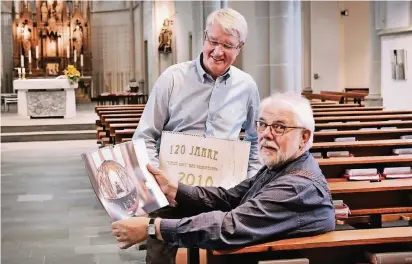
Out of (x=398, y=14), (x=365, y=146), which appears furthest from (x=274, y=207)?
(x=398, y=14)

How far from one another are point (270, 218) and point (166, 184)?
58 cm

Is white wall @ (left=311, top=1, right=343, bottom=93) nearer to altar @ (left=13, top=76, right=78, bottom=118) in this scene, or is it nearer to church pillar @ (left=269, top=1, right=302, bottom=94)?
church pillar @ (left=269, top=1, right=302, bottom=94)

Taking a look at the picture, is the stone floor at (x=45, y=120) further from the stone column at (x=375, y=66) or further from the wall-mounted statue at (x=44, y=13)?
the stone column at (x=375, y=66)

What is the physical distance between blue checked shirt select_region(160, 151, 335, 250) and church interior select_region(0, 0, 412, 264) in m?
0.05

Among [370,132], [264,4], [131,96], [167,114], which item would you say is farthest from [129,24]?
[167,114]

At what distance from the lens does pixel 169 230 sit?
7.61ft

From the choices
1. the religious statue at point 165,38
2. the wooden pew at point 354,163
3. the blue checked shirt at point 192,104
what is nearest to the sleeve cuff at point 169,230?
the blue checked shirt at point 192,104

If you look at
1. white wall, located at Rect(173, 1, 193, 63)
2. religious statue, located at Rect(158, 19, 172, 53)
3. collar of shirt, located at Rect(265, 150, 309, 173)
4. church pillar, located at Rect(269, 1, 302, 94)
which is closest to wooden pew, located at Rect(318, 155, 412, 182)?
collar of shirt, located at Rect(265, 150, 309, 173)

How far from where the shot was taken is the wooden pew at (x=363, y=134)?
637cm

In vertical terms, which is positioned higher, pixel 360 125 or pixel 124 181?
pixel 124 181

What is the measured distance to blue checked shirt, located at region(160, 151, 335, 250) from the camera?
7.45ft

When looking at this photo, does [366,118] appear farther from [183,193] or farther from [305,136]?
[305,136]

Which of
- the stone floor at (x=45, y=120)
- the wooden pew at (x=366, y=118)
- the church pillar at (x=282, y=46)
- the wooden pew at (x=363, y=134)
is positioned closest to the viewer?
the wooden pew at (x=363, y=134)

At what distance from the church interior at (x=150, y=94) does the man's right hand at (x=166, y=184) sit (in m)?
0.27
